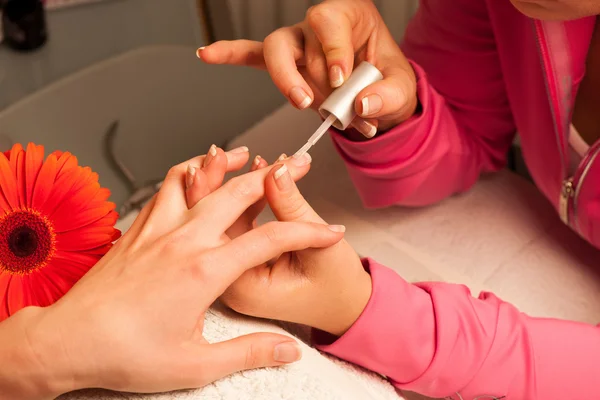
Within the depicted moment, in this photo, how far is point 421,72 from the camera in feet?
2.29

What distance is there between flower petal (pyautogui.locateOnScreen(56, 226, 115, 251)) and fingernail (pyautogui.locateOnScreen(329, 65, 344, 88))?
0.81 ft

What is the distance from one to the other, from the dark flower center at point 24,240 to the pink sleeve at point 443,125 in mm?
361

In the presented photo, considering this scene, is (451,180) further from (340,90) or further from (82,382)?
(82,382)

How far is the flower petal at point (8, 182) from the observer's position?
0.42m

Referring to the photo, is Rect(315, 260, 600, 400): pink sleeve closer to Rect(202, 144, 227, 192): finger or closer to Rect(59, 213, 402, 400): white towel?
Rect(59, 213, 402, 400): white towel

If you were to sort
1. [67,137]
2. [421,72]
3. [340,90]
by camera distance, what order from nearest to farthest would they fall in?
1. [340,90]
2. [421,72]
3. [67,137]

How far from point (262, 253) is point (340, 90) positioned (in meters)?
0.18

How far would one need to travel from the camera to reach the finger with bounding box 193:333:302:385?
44cm

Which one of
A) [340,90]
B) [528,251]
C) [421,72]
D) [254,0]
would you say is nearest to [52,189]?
[340,90]

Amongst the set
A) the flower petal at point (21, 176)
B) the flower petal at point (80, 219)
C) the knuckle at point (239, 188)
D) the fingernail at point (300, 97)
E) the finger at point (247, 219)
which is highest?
the flower petal at point (21, 176)

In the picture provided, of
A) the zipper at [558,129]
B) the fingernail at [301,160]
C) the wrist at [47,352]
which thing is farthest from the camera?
the zipper at [558,129]

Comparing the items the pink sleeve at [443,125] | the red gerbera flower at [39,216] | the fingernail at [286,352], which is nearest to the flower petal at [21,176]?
the red gerbera flower at [39,216]

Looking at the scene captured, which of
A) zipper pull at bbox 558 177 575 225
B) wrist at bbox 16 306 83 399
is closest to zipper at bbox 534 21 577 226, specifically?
zipper pull at bbox 558 177 575 225

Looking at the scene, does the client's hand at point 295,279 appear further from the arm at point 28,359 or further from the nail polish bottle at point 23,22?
the nail polish bottle at point 23,22
